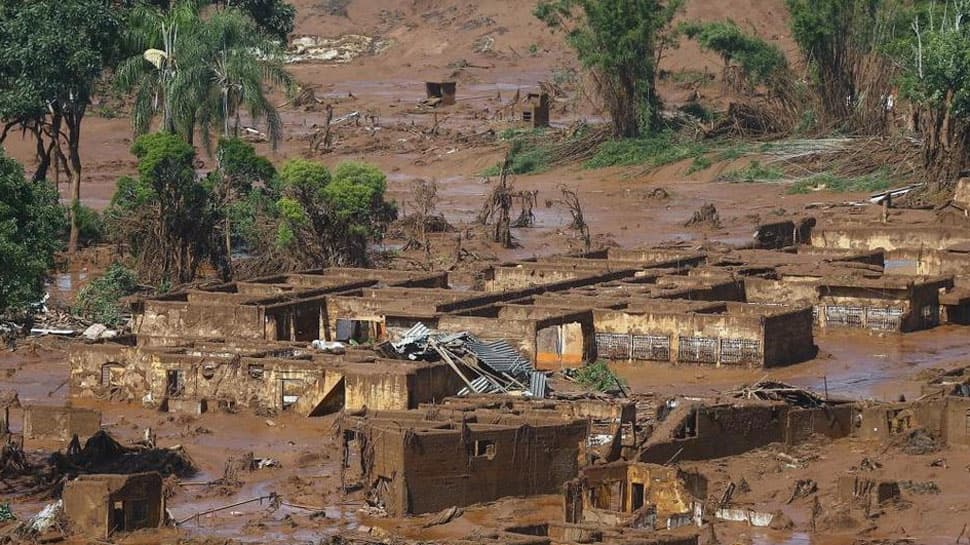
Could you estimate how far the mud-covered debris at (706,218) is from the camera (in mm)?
53094

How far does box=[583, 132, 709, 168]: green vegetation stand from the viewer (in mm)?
62156

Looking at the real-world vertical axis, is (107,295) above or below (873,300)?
below

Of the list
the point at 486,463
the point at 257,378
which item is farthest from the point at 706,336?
the point at 486,463

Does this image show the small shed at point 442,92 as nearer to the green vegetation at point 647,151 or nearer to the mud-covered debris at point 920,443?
the green vegetation at point 647,151

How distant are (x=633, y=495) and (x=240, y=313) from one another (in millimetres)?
13372

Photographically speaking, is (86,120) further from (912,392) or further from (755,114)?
(912,392)

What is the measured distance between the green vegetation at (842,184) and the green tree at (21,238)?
31.4 metres

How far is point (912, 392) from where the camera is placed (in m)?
33.0

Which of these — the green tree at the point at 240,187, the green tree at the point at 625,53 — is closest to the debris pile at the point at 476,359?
the green tree at the point at 240,187

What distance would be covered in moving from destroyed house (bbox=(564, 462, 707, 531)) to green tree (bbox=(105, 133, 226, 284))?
2080cm

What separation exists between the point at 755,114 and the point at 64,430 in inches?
1475

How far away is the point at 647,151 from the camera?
62.8 m

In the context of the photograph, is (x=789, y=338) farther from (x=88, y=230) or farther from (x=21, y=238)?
(x=88, y=230)

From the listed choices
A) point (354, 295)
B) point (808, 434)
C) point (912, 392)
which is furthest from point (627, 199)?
point (808, 434)
